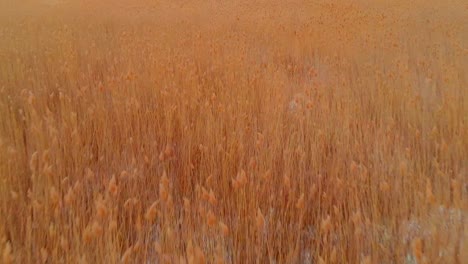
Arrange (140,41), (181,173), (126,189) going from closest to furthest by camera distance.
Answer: (126,189) → (181,173) → (140,41)

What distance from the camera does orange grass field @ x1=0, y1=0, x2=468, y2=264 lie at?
4.10 feet

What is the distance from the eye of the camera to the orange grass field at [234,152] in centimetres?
125

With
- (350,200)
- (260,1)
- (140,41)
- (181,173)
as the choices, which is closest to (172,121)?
(181,173)

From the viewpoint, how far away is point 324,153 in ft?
6.21

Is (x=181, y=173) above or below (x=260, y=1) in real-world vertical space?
below

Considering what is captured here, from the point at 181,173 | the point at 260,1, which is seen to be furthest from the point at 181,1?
the point at 181,173

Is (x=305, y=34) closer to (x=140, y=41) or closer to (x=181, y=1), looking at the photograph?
(x=140, y=41)

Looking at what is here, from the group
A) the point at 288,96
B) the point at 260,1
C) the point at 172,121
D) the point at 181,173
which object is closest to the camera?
the point at 181,173

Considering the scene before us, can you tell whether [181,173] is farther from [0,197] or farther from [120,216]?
[0,197]

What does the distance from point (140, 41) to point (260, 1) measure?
4384mm

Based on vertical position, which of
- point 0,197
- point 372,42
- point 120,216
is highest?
point 372,42

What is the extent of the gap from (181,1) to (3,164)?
24.0 ft

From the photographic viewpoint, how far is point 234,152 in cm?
183

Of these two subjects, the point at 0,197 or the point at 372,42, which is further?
the point at 372,42
